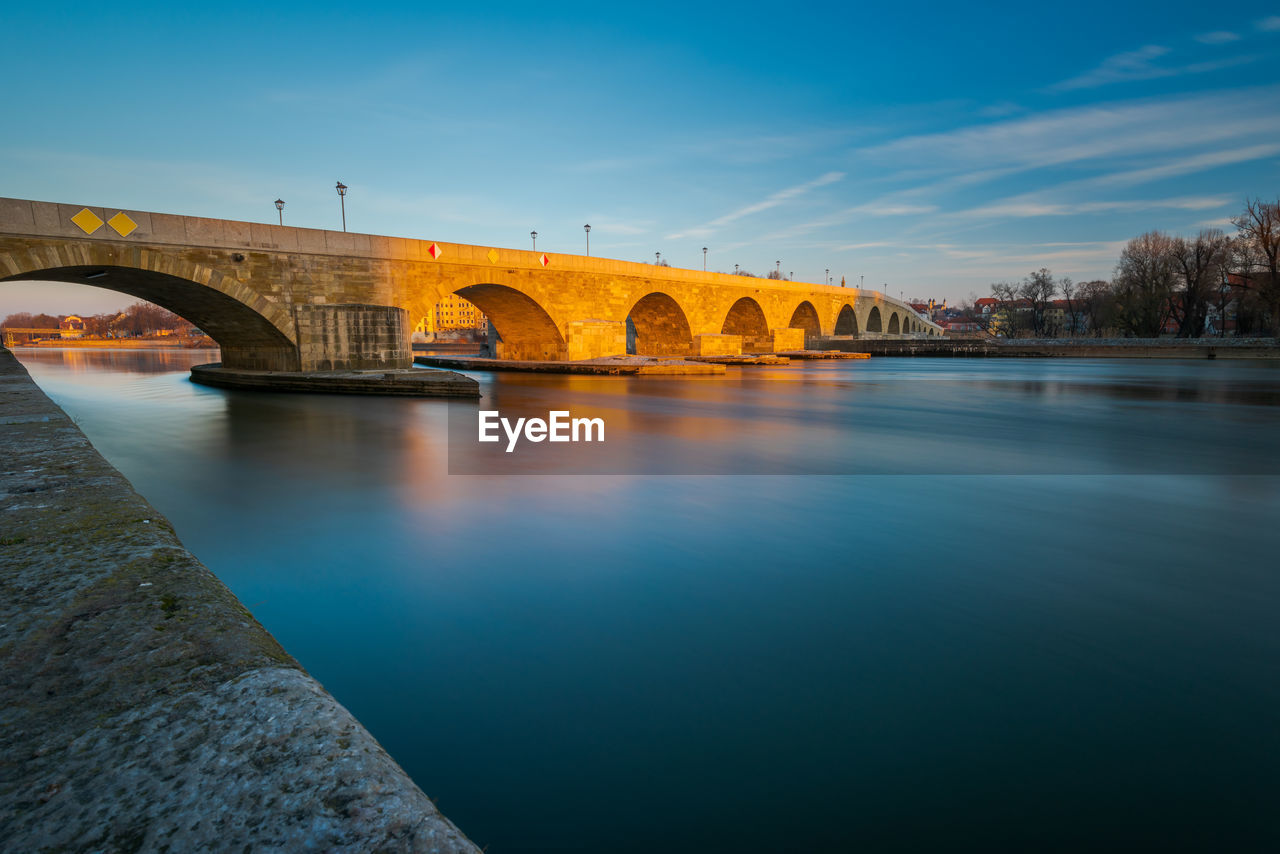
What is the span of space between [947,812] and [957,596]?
6.40 feet

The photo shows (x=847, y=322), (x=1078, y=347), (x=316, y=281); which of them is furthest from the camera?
(x=847, y=322)

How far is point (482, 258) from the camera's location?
23.6 meters

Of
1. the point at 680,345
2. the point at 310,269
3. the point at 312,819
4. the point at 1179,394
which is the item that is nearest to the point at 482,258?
the point at 310,269

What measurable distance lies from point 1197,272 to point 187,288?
194 ft

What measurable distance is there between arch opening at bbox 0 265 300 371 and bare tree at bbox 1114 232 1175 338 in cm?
5595

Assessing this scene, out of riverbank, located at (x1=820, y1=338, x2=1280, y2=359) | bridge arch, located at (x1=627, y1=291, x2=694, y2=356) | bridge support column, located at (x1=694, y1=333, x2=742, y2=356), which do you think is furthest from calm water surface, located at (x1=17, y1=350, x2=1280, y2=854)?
riverbank, located at (x1=820, y1=338, x2=1280, y2=359)

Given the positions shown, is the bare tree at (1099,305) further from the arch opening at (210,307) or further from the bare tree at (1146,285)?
the arch opening at (210,307)

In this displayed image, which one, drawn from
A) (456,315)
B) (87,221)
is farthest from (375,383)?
(456,315)

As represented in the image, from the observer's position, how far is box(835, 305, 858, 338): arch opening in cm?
5744

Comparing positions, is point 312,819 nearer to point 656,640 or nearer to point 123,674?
point 123,674

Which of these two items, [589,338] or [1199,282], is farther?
[1199,282]

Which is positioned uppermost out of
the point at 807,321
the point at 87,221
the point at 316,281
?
the point at 87,221

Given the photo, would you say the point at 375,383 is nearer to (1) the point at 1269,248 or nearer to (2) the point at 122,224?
(2) the point at 122,224

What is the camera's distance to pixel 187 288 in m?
17.6
